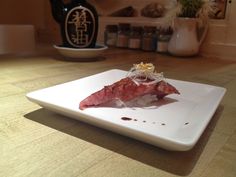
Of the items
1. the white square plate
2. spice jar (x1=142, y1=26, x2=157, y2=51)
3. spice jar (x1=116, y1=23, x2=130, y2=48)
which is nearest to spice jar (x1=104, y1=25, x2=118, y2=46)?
spice jar (x1=116, y1=23, x2=130, y2=48)

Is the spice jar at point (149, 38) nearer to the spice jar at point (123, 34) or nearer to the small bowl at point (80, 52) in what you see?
the spice jar at point (123, 34)

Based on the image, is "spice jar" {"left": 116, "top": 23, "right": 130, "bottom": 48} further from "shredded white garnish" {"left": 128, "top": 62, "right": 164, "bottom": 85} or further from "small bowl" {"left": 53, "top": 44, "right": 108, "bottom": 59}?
"shredded white garnish" {"left": 128, "top": 62, "right": 164, "bottom": 85}

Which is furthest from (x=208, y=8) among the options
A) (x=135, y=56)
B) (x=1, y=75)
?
(x=1, y=75)

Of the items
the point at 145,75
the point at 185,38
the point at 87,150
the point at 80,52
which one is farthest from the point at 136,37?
the point at 87,150

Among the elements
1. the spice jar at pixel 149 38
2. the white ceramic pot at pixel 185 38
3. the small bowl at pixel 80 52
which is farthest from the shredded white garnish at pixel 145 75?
the spice jar at pixel 149 38

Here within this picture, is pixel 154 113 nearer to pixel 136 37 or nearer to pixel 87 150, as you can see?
pixel 87 150

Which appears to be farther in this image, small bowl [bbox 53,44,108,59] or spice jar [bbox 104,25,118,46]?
spice jar [bbox 104,25,118,46]
